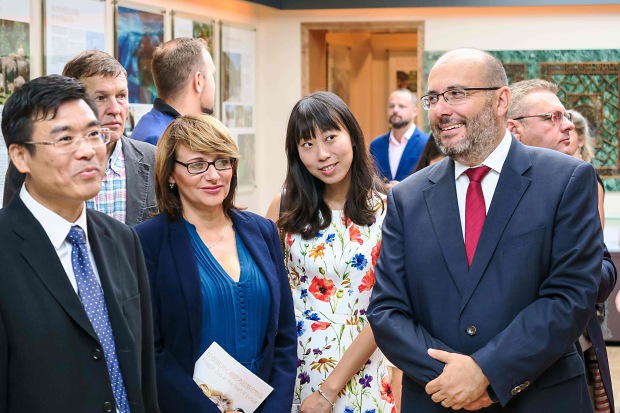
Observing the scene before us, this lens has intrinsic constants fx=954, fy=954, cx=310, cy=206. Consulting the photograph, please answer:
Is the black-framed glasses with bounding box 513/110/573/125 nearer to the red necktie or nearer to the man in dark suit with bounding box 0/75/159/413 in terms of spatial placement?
the red necktie

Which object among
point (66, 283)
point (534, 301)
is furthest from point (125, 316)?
point (534, 301)

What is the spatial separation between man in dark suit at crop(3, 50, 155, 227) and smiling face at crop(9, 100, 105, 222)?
4.26 ft

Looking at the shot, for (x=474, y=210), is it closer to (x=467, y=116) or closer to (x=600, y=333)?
(x=467, y=116)

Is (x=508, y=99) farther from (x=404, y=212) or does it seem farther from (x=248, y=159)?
(x=248, y=159)

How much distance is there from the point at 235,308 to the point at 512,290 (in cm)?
90

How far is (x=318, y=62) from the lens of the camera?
13.0 metres

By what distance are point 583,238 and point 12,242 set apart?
64.3 inches

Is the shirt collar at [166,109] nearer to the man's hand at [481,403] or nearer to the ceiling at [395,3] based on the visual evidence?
the man's hand at [481,403]

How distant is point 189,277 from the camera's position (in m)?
3.10

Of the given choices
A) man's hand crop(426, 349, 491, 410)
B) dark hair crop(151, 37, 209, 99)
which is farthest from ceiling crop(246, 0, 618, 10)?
man's hand crop(426, 349, 491, 410)

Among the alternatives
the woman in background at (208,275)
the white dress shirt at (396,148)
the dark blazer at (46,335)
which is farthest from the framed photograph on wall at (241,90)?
the dark blazer at (46,335)

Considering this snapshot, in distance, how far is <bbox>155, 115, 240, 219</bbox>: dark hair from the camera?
3.22 m

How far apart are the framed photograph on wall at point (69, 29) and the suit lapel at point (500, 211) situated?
5163 mm

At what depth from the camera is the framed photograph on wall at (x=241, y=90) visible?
11.2 m
